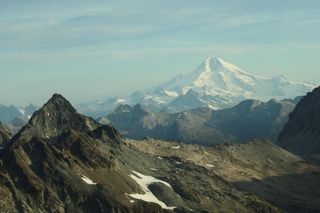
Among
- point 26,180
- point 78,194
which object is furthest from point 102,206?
point 26,180

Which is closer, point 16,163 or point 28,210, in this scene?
point 28,210

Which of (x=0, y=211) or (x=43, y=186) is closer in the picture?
(x=0, y=211)

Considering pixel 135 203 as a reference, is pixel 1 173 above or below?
above

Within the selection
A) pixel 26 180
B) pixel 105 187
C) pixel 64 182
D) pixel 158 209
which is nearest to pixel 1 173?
pixel 26 180

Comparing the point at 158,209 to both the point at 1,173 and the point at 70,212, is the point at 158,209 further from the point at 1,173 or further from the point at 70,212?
the point at 1,173

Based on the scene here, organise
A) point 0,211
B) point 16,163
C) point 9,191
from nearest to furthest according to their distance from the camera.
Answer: point 0,211 < point 9,191 < point 16,163

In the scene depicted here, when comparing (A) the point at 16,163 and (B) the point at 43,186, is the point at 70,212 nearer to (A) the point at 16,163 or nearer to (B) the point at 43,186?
(B) the point at 43,186

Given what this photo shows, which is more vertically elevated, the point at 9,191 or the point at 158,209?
the point at 9,191

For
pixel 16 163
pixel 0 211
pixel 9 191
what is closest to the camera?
pixel 0 211
